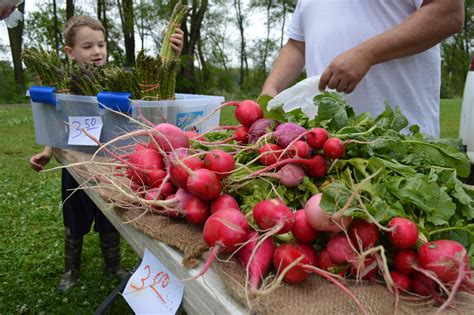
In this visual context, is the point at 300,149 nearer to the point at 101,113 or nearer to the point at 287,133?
the point at 287,133

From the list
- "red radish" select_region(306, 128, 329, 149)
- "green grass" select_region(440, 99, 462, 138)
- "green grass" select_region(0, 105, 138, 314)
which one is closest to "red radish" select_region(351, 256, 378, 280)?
"red radish" select_region(306, 128, 329, 149)

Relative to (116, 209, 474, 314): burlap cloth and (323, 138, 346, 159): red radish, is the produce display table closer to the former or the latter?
(116, 209, 474, 314): burlap cloth

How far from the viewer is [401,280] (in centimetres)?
87

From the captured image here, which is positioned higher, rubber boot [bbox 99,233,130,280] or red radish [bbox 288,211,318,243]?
red radish [bbox 288,211,318,243]

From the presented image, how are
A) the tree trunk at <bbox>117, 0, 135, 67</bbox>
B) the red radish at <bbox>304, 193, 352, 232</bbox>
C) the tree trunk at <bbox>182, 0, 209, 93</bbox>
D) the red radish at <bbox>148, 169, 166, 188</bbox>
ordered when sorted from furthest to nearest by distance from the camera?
the tree trunk at <bbox>182, 0, 209, 93</bbox>, the tree trunk at <bbox>117, 0, 135, 67</bbox>, the red radish at <bbox>148, 169, 166, 188</bbox>, the red radish at <bbox>304, 193, 352, 232</bbox>

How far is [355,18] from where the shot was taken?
6.18 ft

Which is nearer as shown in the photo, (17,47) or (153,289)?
(153,289)

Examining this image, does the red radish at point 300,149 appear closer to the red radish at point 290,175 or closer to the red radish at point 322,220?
the red radish at point 290,175

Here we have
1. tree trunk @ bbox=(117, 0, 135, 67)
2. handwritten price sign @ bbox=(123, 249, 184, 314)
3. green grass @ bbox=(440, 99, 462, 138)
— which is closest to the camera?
handwritten price sign @ bbox=(123, 249, 184, 314)

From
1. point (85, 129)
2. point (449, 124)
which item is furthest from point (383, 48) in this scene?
point (449, 124)

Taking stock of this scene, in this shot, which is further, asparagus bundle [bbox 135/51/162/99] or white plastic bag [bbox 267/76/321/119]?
asparagus bundle [bbox 135/51/162/99]

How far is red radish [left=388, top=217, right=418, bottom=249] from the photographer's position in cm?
85

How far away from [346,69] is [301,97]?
7.6 inches

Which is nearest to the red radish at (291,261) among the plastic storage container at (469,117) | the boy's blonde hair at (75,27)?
the boy's blonde hair at (75,27)
